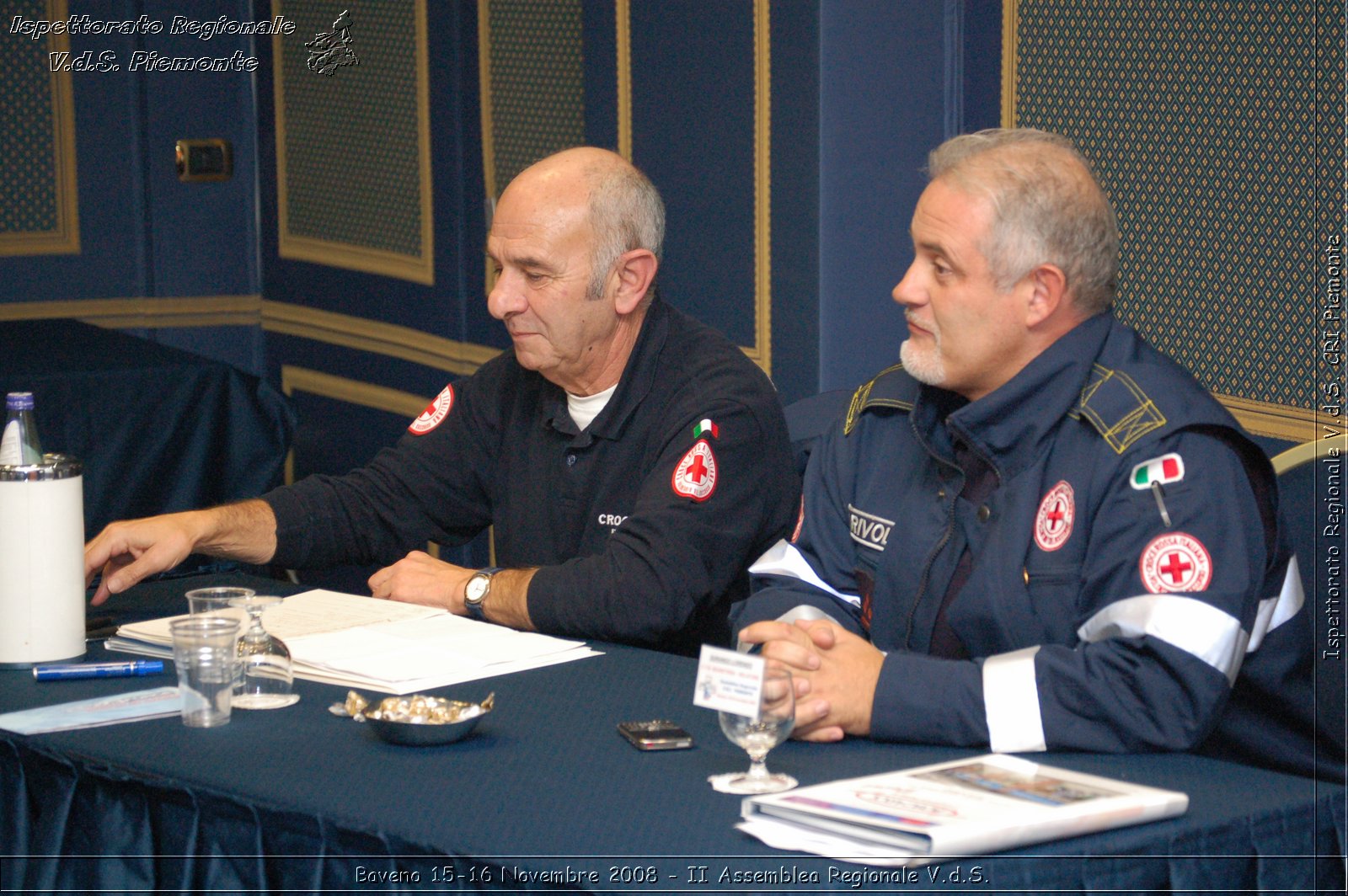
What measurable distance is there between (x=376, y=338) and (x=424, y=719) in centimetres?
336

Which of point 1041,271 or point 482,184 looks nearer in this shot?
point 1041,271

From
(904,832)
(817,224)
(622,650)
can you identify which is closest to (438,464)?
(622,650)

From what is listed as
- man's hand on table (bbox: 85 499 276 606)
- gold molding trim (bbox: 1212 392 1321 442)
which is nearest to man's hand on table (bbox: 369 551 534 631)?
man's hand on table (bbox: 85 499 276 606)

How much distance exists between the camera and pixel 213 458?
Result: 13.2ft

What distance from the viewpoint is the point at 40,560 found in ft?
6.44

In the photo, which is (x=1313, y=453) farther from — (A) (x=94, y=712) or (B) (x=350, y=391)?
(B) (x=350, y=391)

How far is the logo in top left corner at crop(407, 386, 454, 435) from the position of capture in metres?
2.71

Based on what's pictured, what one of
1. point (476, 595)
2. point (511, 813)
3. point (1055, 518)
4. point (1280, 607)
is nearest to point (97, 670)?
point (476, 595)

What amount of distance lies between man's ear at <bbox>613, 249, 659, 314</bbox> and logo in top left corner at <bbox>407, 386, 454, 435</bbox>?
1.18 ft

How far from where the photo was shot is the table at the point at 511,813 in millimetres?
1375

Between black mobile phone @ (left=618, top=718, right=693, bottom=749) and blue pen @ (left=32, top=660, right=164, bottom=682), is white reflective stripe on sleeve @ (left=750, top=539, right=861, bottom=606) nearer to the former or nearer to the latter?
black mobile phone @ (left=618, top=718, right=693, bottom=749)

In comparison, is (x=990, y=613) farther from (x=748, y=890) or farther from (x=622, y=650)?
(x=748, y=890)

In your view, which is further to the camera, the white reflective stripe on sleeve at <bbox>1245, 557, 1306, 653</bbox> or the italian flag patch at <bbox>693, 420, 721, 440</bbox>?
Answer: the italian flag patch at <bbox>693, 420, 721, 440</bbox>

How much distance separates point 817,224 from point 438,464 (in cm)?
100
